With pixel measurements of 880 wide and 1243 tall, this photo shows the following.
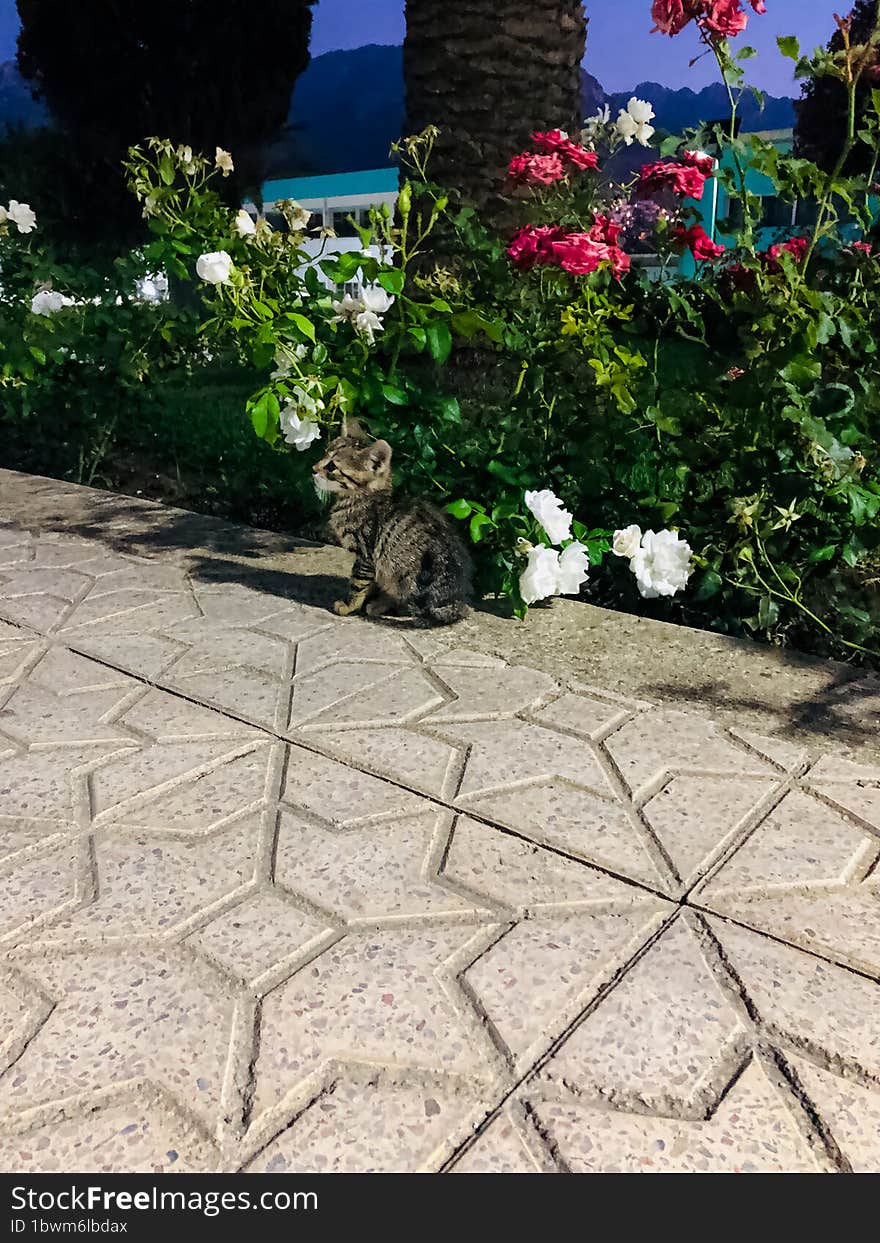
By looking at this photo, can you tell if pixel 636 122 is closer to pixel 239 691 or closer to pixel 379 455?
pixel 379 455

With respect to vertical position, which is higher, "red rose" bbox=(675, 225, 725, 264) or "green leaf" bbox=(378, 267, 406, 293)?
"red rose" bbox=(675, 225, 725, 264)

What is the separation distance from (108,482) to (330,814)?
16.7 ft

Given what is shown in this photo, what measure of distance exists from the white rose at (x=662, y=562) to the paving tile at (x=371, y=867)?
5.54 ft

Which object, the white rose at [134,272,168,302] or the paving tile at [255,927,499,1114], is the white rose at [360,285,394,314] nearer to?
the paving tile at [255,927,499,1114]

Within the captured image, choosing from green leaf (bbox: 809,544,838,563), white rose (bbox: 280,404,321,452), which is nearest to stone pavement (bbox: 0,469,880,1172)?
green leaf (bbox: 809,544,838,563)

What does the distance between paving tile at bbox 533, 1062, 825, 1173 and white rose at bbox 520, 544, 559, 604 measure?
8.37 feet

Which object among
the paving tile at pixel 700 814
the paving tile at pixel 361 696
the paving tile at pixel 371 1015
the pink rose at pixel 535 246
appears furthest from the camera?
the pink rose at pixel 535 246

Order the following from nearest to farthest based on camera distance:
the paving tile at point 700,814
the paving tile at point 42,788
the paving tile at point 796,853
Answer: the paving tile at point 796,853, the paving tile at point 700,814, the paving tile at point 42,788

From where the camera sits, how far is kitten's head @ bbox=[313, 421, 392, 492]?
4559 millimetres

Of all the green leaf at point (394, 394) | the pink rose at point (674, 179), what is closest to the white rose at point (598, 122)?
the pink rose at point (674, 179)

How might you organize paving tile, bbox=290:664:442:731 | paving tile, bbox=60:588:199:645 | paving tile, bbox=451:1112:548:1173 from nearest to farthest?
paving tile, bbox=451:1112:548:1173 → paving tile, bbox=290:664:442:731 → paving tile, bbox=60:588:199:645

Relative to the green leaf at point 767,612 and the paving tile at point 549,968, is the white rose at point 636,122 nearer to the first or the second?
the green leaf at point 767,612

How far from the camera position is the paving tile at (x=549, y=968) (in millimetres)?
2340
